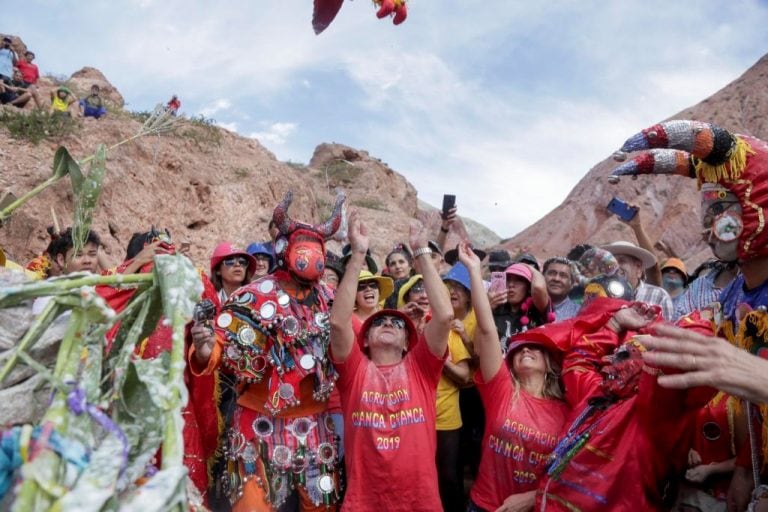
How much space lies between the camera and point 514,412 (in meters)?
2.88

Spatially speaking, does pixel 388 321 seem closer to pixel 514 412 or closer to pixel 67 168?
pixel 514 412

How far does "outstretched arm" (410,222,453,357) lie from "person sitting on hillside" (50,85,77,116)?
949 cm

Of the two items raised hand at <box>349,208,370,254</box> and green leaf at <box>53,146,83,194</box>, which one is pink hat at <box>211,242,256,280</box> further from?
green leaf at <box>53,146,83,194</box>

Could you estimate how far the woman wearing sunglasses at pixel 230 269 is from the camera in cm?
445

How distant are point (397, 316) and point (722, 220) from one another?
1725 mm

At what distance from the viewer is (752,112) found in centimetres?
2086

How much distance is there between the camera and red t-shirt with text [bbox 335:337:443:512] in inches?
111

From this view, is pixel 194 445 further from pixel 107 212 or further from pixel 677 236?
pixel 677 236

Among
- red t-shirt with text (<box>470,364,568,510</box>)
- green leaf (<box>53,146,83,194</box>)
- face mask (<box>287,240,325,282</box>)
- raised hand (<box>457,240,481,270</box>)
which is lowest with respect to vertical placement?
red t-shirt with text (<box>470,364,568,510</box>)

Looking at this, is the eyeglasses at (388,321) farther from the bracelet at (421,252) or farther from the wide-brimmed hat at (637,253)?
the wide-brimmed hat at (637,253)

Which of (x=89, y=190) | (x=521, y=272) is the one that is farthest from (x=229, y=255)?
(x=89, y=190)

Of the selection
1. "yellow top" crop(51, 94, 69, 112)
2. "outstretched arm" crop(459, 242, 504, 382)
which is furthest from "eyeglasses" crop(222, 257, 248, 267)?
"yellow top" crop(51, 94, 69, 112)

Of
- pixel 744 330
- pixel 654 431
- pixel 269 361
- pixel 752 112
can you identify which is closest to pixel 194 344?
pixel 269 361

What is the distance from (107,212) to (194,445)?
7522 mm
